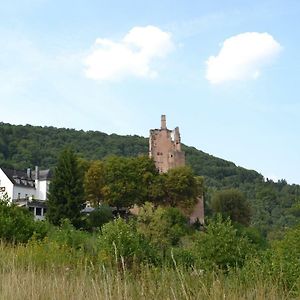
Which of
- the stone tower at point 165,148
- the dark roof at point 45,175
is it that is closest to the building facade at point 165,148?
the stone tower at point 165,148

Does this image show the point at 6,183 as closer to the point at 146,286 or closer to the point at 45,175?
the point at 45,175

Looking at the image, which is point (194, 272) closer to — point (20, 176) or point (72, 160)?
point (72, 160)

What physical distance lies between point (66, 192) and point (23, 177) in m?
27.5

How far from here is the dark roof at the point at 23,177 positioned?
80.9 metres

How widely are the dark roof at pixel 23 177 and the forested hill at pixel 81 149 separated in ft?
46.6

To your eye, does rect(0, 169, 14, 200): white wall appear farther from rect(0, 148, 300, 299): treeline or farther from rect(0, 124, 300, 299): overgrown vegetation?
rect(0, 124, 300, 299): overgrown vegetation

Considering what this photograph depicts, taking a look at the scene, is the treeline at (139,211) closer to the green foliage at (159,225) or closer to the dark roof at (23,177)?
the green foliage at (159,225)

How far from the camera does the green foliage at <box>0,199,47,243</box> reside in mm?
16156

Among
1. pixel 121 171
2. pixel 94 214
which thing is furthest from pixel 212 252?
pixel 121 171

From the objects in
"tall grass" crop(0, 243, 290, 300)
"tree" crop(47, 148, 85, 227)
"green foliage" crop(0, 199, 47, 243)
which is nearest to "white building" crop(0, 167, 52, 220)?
"tree" crop(47, 148, 85, 227)

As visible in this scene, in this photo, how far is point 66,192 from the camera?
57469mm

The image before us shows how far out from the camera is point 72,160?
60.4 meters

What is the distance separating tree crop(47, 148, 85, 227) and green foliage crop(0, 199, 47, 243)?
36.2 meters

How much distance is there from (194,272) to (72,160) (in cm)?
5594
